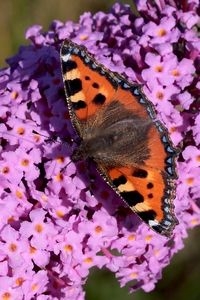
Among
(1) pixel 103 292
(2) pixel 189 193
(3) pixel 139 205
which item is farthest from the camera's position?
(1) pixel 103 292

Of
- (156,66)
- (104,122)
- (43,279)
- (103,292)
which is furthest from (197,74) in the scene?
(103,292)

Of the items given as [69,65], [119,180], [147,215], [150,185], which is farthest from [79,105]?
[147,215]

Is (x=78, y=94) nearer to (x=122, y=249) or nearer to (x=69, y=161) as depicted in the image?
(x=69, y=161)

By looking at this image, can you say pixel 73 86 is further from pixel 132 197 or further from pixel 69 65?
pixel 132 197

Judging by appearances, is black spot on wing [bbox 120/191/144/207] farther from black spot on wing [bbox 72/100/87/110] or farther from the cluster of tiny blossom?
black spot on wing [bbox 72/100/87/110]

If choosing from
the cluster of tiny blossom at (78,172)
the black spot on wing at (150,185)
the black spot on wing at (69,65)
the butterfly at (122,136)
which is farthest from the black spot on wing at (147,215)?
the black spot on wing at (69,65)

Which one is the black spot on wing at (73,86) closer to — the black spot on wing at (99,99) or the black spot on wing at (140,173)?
the black spot on wing at (99,99)

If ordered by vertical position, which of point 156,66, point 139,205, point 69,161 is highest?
point 156,66
